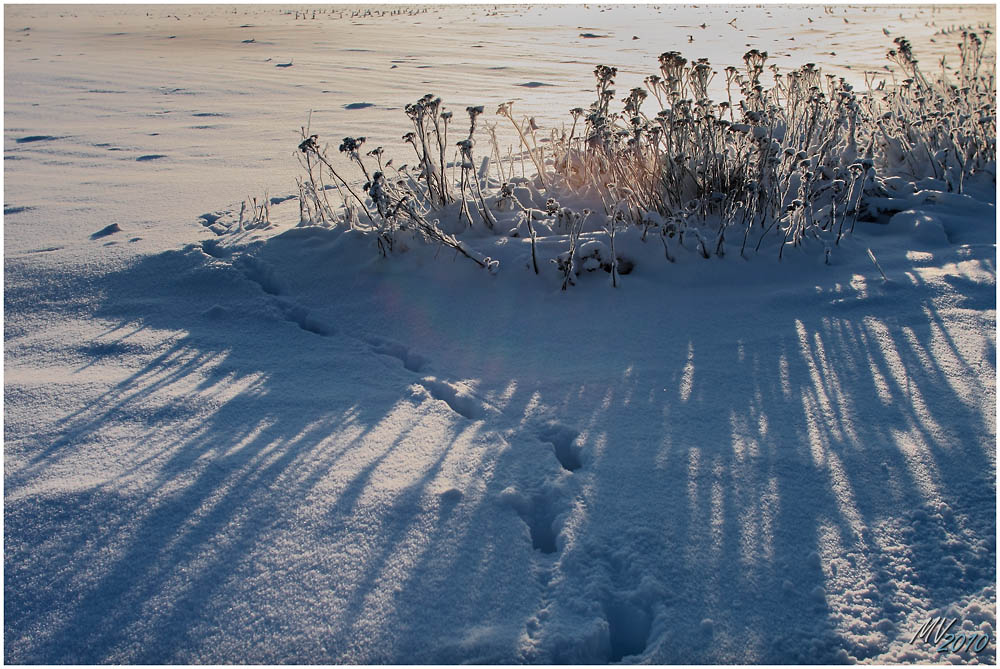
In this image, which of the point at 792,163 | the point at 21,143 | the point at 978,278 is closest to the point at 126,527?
the point at 792,163

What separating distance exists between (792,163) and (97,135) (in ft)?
18.3

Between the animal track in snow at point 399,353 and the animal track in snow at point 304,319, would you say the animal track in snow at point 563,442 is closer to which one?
the animal track in snow at point 399,353

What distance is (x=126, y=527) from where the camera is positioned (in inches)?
60.4

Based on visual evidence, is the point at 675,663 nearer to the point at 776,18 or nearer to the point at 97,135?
the point at 97,135

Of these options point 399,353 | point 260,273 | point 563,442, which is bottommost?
point 563,442

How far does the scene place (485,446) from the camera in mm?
1802

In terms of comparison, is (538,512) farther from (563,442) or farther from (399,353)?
(399,353)

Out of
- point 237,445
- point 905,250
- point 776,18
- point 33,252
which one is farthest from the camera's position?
point 776,18
